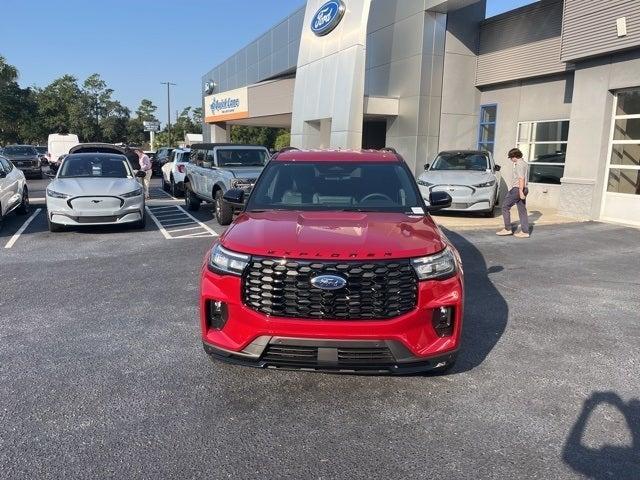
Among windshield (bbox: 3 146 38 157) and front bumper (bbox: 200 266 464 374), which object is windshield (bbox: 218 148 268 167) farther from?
windshield (bbox: 3 146 38 157)

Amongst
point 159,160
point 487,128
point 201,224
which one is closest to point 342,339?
point 201,224

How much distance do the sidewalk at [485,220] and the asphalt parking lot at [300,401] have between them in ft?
17.1

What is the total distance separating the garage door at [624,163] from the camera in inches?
461

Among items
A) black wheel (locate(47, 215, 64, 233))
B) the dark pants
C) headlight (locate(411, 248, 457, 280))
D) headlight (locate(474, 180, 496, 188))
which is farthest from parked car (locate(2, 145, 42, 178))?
headlight (locate(411, 248, 457, 280))

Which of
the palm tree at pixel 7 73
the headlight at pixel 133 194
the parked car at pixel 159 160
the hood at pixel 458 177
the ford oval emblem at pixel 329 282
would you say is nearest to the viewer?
the ford oval emblem at pixel 329 282

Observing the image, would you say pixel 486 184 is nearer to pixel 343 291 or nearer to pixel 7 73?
pixel 343 291

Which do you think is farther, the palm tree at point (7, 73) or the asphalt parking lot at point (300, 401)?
the palm tree at point (7, 73)

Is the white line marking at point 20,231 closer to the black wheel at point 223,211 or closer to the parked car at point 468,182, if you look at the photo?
the black wheel at point 223,211

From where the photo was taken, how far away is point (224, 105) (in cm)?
3378

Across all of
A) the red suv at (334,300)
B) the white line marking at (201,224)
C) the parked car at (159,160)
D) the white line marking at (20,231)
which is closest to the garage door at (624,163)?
the white line marking at (201,224)

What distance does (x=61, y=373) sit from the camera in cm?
403

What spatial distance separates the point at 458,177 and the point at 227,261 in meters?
10.1

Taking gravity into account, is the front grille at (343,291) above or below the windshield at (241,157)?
below

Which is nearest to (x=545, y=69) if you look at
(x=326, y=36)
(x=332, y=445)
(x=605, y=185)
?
(x=605, y=185)
